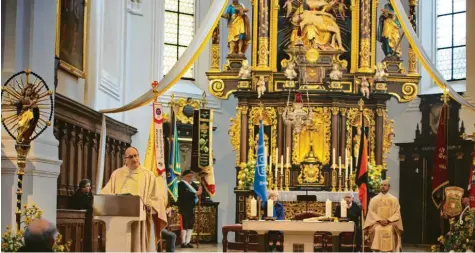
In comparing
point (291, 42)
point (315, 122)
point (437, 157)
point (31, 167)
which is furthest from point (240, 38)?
point (31, 167)

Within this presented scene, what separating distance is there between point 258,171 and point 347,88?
513 centimetres

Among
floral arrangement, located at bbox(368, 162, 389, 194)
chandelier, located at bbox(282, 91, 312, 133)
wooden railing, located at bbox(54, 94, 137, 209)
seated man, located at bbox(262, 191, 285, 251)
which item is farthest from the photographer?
floral arrangement, located at bbox(368, 162, 389, 194)


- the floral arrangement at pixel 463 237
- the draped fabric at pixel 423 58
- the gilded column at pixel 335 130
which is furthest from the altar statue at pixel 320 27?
the floral arrangement at pixel 463 237

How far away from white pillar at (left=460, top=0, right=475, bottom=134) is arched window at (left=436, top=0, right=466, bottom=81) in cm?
162

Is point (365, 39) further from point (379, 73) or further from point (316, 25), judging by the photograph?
point (316, 25)

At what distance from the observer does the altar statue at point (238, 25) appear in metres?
22.5

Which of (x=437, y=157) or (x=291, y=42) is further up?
(x=291, y=42)

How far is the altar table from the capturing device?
14031 millimetres

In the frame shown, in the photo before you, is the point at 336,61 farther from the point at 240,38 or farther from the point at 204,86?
the point at 204,86

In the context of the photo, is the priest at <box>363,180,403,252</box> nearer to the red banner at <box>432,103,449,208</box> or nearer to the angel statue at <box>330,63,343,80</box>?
the red banner at <box>432,103,449,208</box>

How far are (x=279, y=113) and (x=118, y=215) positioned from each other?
11.8 metres

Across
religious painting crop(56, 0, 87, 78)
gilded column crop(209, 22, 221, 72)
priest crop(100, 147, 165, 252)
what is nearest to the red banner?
priest crop(100, 147, 165, 252)

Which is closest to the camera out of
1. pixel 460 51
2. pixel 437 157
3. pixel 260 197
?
pixel 437 157

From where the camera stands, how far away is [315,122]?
22359mm
